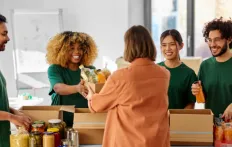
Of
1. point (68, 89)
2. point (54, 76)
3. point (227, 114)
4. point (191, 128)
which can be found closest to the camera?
point (191, 128)

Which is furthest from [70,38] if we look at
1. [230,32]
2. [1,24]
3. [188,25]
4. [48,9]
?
[188,25]

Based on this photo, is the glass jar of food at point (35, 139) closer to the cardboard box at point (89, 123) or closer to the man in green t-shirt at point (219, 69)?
the cardboard box at point (89, 123)

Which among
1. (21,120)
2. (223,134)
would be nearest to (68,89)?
(21,120)

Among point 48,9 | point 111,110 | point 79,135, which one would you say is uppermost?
point 48,9

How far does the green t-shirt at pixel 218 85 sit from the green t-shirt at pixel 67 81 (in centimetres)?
83

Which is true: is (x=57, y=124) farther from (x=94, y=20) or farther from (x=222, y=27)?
(x=94, y=20)

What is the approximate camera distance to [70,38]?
91.4 inches

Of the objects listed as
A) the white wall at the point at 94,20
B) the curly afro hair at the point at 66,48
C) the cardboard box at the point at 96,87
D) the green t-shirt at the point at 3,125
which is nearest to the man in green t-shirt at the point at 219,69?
the cardboard box at the point at 96,87

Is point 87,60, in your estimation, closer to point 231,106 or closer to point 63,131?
point 63,131

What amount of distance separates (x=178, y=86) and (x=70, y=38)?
2.66 ft

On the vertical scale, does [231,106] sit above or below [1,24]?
below

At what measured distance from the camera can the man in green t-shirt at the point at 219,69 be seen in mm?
2186

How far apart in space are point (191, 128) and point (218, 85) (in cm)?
45

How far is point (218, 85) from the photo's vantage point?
2215 mm
